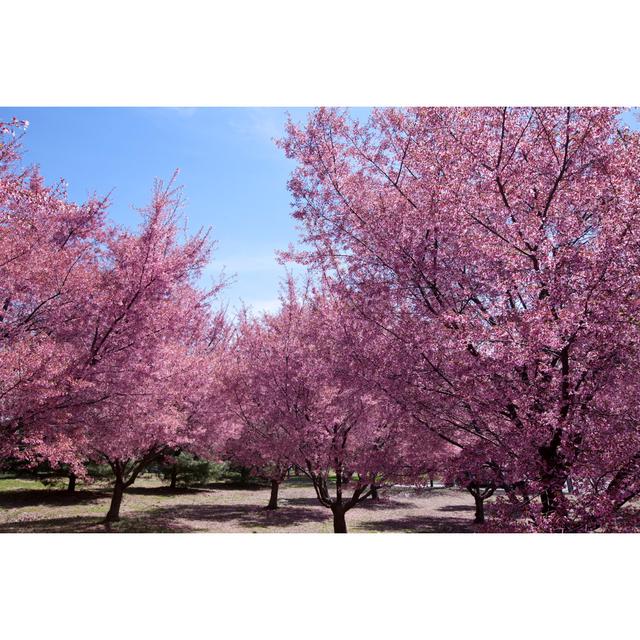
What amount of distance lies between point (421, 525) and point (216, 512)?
182 inches

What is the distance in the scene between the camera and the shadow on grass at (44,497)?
10.9 m

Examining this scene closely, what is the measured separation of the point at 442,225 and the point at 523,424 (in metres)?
1.41

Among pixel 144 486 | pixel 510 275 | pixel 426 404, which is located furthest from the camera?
pixel 144 486

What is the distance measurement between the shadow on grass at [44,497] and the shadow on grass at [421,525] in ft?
23.8

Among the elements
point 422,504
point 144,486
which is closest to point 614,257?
point 422,504

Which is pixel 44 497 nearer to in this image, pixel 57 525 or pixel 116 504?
pixel 57 525

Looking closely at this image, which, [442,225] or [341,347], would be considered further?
[341,347]

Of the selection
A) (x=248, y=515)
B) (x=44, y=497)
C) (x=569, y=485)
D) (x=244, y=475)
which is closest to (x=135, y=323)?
(x=569, y=485)

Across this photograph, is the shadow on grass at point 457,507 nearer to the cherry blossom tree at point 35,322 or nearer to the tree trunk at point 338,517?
the tree trunk at point 338,517

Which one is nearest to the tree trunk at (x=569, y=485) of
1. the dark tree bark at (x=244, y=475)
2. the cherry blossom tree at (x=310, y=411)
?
the cherry blossom tree at (x=310, y=411)

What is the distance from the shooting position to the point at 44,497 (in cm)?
1172

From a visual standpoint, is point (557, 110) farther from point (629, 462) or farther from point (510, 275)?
point (629, 462)

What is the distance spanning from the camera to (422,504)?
536 inches

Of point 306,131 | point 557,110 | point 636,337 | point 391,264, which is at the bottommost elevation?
point 636,337
